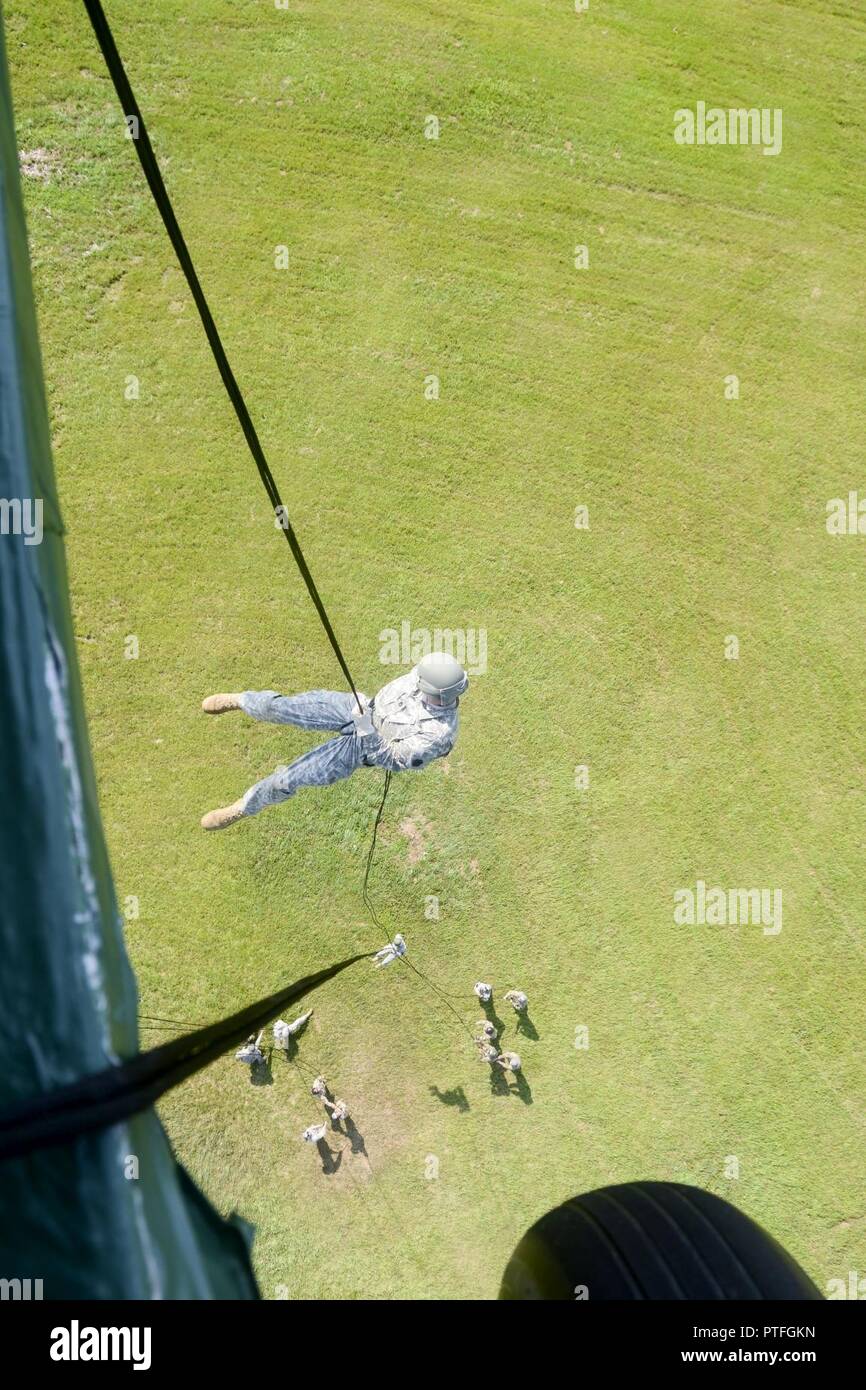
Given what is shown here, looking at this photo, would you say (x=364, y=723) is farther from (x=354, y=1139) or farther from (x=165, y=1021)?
(x=354, y=1139)

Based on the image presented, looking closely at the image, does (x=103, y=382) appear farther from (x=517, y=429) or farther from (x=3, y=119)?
(x=3, y=119)

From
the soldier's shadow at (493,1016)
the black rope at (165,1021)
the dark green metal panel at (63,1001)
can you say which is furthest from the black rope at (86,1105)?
the soldier's shadow at (493,1016)

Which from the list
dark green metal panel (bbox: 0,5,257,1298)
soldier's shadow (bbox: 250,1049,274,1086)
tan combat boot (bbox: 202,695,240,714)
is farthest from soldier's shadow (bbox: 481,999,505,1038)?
dark green metal panel (bbox: 0,5,257,1298)

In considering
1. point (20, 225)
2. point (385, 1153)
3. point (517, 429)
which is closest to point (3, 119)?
point (20, 225)

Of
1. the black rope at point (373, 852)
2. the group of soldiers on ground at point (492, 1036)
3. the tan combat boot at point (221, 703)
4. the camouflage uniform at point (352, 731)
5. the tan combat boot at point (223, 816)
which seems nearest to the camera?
the camouflage uniform at point (352, 731)

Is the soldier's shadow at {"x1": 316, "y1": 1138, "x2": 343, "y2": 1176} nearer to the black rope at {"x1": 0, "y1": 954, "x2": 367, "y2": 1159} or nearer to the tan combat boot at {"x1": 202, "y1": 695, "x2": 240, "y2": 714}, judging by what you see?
the tan combat boot at {"x1": 202, "y1": 695, "x2": 240, "y2": 714}

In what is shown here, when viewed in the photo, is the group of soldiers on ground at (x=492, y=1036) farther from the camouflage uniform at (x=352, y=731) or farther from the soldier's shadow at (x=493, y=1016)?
the camouflage uniform at (x=352, y=731)

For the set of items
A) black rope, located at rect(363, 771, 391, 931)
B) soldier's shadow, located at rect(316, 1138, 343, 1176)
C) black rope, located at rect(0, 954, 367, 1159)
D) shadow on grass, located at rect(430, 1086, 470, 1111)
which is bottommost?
soldier's shadow, located at rect(316, 1138, 343, 1176)
